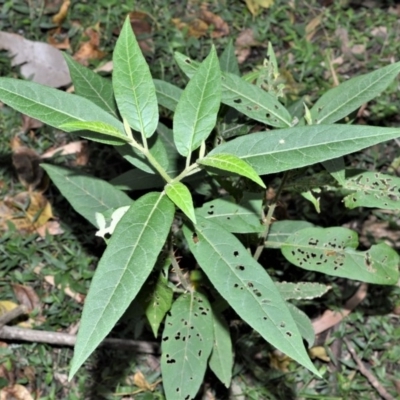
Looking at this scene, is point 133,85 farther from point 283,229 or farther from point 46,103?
point 283,229

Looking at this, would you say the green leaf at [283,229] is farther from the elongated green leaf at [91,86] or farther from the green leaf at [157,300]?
the elongated green leaf at [91,86]

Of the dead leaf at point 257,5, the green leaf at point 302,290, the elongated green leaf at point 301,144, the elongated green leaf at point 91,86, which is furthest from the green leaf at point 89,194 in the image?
the dead leaf at point 257,5

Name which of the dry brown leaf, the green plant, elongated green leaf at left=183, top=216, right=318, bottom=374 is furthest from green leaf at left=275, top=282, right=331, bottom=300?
the dry brown leaf

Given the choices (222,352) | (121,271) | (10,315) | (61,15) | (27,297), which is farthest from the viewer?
(61,15)

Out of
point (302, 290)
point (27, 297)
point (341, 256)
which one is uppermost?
point (341, 256)

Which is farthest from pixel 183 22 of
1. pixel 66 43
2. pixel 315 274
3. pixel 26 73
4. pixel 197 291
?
pixel 197 291

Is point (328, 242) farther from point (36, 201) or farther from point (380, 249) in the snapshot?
point (36, 201)

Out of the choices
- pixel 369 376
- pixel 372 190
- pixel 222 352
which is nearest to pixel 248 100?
pixel 372 190

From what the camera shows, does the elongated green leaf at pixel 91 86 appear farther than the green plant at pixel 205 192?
Yes

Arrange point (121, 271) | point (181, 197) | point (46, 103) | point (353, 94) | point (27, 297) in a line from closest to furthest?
point (121, 271) → point (181, 197) → point (46, 103) → point (353, 94) → point (27, 297)
